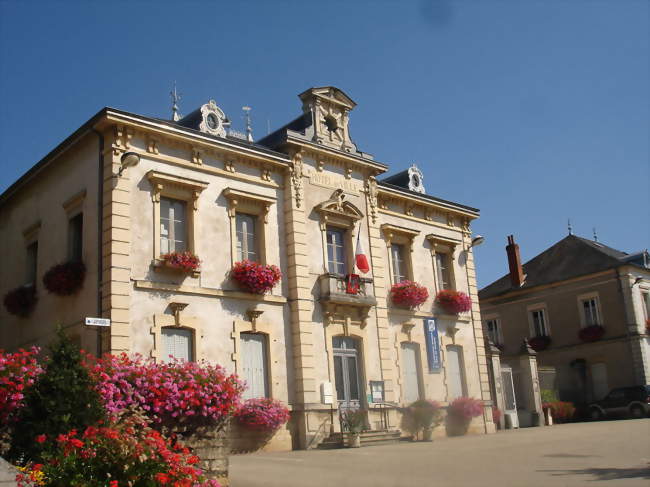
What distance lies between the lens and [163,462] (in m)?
8.03

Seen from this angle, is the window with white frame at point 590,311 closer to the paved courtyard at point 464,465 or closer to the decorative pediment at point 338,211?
the paved courtyard at point 464,465

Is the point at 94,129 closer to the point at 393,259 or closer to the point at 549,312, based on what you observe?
the point at 393,259

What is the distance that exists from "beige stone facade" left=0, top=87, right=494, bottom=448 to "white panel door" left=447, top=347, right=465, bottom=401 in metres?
0.31

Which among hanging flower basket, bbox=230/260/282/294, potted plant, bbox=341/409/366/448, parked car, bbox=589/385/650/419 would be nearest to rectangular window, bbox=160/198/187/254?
hanging flower basket, bbox=230/260/282/294

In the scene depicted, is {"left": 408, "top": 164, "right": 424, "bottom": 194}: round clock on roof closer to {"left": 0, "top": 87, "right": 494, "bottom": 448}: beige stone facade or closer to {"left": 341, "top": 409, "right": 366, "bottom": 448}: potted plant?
{"left": 0, "top": 87, "right": 494, "bottom": 448}: beige stone facade

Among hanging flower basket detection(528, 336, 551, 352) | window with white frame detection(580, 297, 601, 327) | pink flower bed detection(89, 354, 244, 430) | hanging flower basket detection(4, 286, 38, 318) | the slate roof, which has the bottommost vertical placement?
pink flower bed detection(89, 354, 244, 430)

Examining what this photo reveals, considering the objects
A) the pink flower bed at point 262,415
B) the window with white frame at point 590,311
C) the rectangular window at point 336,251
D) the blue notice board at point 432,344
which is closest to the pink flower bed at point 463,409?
the blue notice board at point 432,344

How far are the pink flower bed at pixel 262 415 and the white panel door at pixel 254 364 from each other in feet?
1.19

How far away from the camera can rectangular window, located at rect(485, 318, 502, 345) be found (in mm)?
38094

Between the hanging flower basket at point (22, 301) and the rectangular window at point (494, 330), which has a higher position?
the rectangular window at point (494, 330)

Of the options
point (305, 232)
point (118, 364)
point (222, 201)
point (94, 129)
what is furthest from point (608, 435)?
point (94, 129)

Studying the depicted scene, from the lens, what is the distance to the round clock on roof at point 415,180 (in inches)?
968

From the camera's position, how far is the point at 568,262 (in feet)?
121

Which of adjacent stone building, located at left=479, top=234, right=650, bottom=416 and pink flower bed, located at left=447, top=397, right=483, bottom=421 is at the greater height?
adjacent stone building, located at left=479, top=234, right=650, bottom=416
